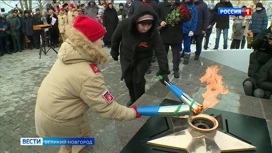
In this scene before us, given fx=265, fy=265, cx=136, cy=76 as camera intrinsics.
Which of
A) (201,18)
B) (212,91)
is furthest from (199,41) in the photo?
(212,91)

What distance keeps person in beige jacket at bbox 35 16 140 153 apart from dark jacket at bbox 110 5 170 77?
1.49 m

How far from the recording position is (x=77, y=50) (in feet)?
7.45

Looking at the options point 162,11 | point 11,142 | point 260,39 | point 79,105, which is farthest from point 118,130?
point 162,11

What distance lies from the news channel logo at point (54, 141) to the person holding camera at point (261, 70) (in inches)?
120

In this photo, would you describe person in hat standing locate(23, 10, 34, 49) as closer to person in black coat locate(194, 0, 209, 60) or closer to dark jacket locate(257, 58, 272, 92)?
person in black coat locate(194, 0, 209, 60)

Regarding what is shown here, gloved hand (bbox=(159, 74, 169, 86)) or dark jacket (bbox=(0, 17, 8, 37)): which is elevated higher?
dark jacket (bbox=(0, 17, 8, 37))

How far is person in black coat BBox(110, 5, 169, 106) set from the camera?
371cm

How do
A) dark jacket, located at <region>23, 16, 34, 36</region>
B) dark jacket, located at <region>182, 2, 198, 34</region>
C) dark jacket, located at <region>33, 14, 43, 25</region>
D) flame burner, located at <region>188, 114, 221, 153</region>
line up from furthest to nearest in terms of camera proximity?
dark jacket, located at <region>33, 14, 43, 25</region>
dark jacket, located at <region>23, 16, 34, 36</region>
dark jacket, located at <region>182, 2, 198, 34</region>
flame burner, located at <region>188, 114, 221, 153</region>

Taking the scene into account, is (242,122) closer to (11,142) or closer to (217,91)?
(217,91)

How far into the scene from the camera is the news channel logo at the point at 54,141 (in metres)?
2.37

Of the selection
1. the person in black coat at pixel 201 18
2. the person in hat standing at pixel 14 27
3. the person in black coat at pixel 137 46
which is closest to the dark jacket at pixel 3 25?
the person in hat standing at pixel 14 27

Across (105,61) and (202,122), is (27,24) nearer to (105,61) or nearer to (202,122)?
(105,61)

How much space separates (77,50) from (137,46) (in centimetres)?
179

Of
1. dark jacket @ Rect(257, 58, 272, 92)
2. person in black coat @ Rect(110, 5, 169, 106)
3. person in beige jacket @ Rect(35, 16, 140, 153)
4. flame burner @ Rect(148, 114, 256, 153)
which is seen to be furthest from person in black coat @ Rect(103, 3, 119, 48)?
flame burner @ Rect(148, 114, 256, 153)
